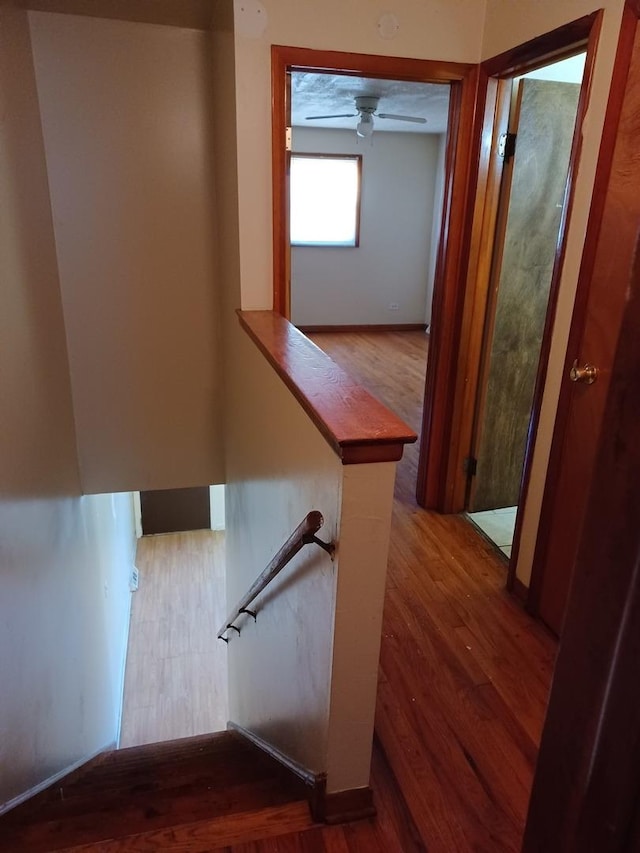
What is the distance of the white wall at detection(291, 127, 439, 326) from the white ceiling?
0.45m

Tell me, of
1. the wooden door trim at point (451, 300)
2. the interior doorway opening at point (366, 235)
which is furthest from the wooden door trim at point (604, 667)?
the interior doorway opening at point (366, 235)

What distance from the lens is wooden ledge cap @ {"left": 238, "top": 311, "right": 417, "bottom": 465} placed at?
3.87ft

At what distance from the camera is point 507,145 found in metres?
2.54

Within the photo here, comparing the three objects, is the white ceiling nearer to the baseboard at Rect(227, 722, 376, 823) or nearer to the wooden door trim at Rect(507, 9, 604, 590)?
the wooden door trim at Rect(507, 9, 604, 590)

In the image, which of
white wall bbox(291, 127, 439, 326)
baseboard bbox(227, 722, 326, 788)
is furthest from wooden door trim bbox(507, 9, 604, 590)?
white wall bbox(291, 127, 439, 326)

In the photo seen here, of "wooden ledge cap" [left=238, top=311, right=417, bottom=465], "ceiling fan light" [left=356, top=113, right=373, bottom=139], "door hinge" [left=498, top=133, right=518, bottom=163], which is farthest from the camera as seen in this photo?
"ceiling fan light" [left=356, top=113, right=373, bottom=139]

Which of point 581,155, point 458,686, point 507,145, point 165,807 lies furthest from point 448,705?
point 507,145

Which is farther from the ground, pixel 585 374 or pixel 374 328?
pixel 585 374

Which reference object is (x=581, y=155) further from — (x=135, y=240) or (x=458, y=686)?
(x=135, y=240)

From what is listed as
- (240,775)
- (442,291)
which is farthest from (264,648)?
(442,291)

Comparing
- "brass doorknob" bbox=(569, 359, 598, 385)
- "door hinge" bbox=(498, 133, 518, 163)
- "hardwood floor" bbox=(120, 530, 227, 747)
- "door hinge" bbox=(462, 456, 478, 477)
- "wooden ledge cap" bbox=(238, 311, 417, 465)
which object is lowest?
"hardwood floor" bbox=(120, 530, 227, 747)

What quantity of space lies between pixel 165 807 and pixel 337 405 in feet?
4.15

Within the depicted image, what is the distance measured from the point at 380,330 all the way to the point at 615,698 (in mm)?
7357

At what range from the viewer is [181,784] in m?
1.92
